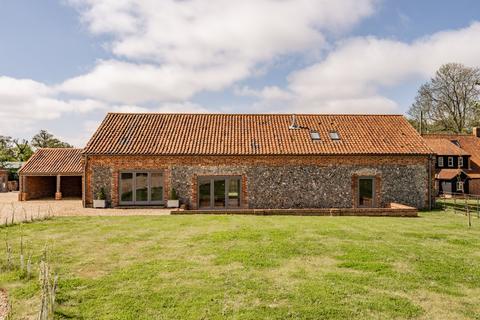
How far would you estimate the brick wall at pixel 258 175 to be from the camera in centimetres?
2112

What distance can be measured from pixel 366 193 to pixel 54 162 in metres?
25.4

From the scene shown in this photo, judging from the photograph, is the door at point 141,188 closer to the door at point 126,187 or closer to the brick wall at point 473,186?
the door at point 126,187

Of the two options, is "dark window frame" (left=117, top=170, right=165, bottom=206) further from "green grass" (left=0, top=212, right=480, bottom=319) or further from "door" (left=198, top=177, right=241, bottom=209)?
"green grass" (left=0, top=212, right=480, bottom=319)

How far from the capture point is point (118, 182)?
840 inches

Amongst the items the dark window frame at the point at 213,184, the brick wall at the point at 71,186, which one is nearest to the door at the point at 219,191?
the dark window frame at the point at 213,184

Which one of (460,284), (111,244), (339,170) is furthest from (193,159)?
(460,284)

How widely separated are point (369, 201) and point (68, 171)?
2351 cm

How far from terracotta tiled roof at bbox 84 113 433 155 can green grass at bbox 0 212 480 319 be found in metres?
8.38

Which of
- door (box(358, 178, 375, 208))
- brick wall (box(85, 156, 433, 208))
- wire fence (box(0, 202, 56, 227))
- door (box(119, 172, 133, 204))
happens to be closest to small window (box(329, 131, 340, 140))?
brick wall (box(85, 156, 433, 208))

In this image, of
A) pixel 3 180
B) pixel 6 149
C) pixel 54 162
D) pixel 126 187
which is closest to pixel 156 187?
pixel 126 187

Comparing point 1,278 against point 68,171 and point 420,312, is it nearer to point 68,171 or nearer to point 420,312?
point 420,312

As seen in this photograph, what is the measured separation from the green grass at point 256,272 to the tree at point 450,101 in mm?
38201

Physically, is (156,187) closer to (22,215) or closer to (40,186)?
(22,215)

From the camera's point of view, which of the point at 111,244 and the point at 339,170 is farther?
the point at 339,170
